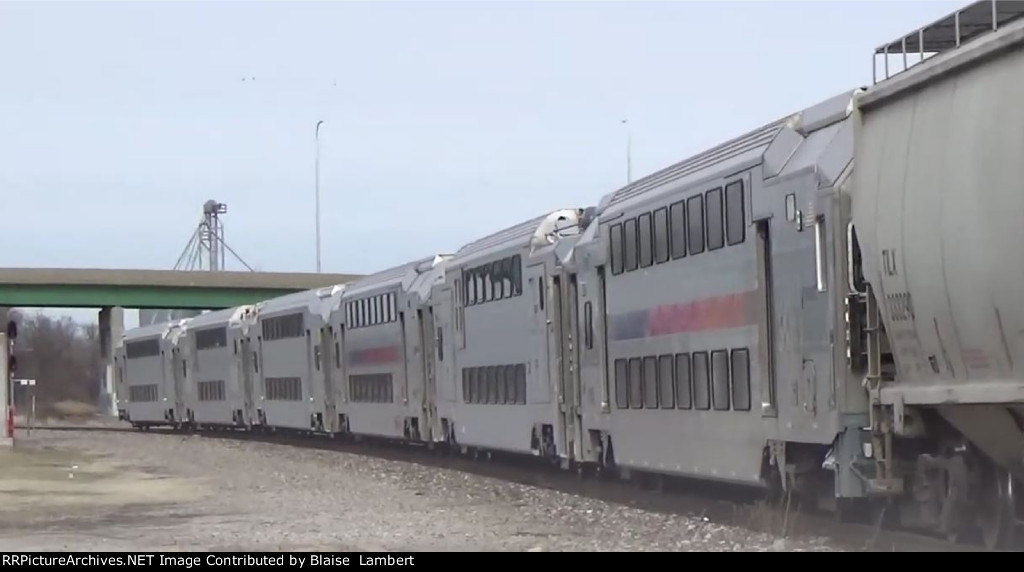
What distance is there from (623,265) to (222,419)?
1375 inches

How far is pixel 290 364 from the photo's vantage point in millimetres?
46875

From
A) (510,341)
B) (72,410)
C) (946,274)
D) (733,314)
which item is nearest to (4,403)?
(510,341)

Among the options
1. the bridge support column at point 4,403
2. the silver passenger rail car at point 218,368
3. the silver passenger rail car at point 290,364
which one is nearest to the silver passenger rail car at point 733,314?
the silver passenger rail car at point 290,364

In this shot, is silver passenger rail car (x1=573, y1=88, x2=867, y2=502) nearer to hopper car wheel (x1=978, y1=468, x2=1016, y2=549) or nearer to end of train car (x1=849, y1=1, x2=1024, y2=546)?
end of train car (x1=849, y1=1, x2=1024, y2=546)

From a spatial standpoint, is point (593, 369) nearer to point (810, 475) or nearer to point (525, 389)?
point (525, 389)

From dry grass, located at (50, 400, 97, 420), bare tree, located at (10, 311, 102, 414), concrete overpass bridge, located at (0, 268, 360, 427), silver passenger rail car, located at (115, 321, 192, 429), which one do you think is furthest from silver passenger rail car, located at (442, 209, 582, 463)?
bare tree, located at (10, 311, 102, 414)

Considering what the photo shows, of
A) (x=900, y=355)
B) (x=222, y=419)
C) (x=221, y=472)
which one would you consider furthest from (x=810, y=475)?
(x=222, y=419)

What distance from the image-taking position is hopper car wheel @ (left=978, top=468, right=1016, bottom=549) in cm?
1352

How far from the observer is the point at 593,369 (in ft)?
77.9

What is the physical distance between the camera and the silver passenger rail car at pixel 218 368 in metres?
52.9

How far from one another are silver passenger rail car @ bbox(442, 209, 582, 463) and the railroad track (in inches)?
23.3

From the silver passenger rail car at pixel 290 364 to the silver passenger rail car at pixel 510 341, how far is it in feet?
38.3

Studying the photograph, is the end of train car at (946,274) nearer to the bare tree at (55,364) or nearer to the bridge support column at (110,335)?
the bridge support column at (110,335)

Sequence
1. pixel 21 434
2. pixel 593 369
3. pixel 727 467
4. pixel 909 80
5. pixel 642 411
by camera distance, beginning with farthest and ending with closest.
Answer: pixel 21 434
pixel 593 369
pixel 642 411
pixel 727 467
pixel 909 80
